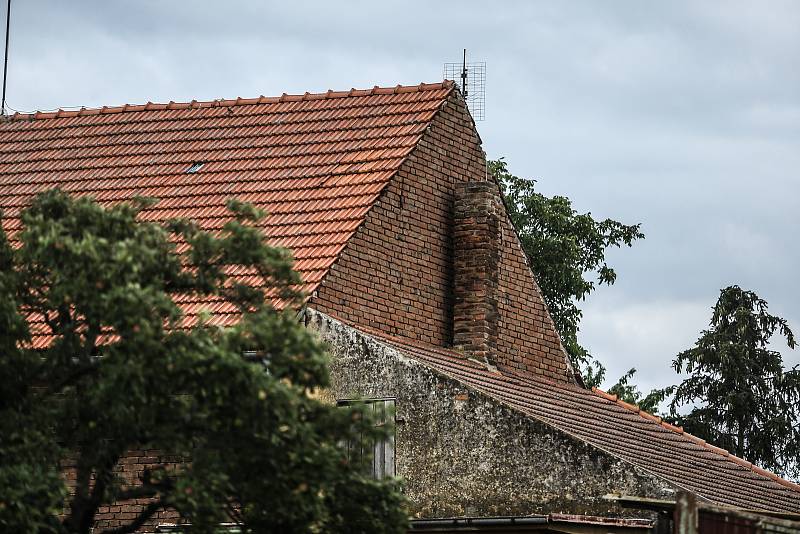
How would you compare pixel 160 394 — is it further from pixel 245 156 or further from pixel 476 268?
pixel 245 156

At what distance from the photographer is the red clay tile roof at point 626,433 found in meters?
22.3

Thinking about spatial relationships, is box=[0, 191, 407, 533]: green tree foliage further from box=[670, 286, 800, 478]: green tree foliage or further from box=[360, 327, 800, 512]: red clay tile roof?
box=[670, 286, 800, 478]: green tree foliage

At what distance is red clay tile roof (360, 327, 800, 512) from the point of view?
73.2ft

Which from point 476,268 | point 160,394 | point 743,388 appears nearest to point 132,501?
point 476,268

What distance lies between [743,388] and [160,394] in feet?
87.5

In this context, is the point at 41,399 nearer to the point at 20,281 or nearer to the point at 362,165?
the point at 20,281

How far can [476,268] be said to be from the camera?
2558 centimetres

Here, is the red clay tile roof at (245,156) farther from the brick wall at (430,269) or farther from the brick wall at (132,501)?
the brick wall at (132,501)

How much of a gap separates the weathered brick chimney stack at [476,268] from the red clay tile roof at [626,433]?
40 centimetres

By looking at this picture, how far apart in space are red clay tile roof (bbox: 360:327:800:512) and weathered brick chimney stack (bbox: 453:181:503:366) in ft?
1.33

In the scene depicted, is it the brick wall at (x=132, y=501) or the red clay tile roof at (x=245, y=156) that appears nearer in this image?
the brick wall at (x=132, y=501)

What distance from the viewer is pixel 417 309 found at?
24953 millimetres

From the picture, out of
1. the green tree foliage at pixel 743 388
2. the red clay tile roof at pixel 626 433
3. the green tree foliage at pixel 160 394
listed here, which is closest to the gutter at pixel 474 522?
the red clay tile roof at pixel 626 433

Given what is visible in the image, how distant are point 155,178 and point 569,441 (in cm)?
836
